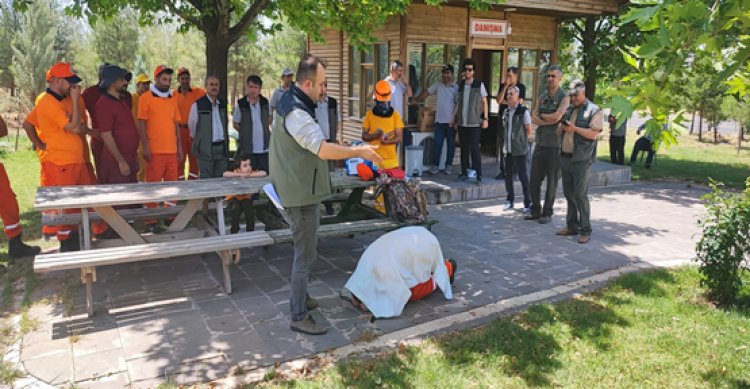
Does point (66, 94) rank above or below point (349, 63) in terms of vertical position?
below

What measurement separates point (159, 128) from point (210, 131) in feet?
1.96

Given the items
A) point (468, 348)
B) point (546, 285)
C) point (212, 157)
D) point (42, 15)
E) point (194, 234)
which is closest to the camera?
point (468, 348)

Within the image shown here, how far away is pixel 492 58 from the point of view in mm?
12844

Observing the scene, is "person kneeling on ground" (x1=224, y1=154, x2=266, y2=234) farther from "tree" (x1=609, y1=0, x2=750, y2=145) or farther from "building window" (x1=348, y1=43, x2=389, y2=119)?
"building window" (x1=348, y1=43, x2=389, y2=119)

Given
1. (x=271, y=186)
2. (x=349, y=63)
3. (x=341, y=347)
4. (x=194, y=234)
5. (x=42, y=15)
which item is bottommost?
(x=341, y=347)

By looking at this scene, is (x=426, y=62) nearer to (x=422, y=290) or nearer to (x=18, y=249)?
(x=422, y=290)

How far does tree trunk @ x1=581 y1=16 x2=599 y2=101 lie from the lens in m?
13.3

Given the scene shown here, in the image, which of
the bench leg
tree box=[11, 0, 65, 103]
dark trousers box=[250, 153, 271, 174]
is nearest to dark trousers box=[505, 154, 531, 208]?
dark trousers box=[250, 153, 271, 174]

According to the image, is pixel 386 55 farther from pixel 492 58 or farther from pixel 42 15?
pixel 42 15

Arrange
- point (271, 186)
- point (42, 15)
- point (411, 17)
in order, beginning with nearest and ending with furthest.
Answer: point (271, 186), point (411, 17), point (42, 15)

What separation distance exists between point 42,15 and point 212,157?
56.3ft

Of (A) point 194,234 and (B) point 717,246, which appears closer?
(B) point 717,246

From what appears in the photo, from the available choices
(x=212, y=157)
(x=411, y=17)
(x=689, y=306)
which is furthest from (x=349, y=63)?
(x=689, y=306)

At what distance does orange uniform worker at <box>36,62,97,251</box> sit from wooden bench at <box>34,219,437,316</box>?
1.70 metres
